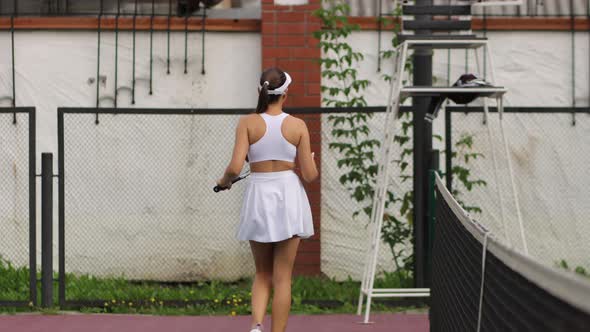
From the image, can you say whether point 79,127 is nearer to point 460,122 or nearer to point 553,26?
point 460,122

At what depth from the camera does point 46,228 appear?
978 cm

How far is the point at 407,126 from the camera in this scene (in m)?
10.1

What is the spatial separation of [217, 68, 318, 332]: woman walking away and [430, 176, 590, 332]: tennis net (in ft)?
3.23

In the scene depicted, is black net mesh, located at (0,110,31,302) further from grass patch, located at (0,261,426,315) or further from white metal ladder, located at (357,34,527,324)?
white metal ladder, located at (357,34,527,324)

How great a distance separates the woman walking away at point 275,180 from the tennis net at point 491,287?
38.7 inches

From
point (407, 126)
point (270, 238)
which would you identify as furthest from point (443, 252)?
point (407, 126)

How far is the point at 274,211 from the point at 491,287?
3634mm

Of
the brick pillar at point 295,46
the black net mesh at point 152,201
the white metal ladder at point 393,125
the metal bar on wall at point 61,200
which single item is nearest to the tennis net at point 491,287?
the white metal ladder at point 393,125

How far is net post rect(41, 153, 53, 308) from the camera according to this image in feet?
31.7

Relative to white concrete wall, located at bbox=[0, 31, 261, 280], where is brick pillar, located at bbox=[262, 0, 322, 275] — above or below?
above

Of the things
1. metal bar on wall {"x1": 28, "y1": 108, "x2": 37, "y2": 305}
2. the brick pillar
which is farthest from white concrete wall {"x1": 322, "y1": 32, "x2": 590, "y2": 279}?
metal bar on wall {"x1": 28, "y1": 108, "x2": 37, "y2": 305}

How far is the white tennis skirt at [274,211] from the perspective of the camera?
709 centimetres

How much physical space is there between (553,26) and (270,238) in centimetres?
538

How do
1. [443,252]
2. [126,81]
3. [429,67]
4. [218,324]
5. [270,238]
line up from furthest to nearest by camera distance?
[126,81], [429,67], [218,324], [270,238], [443,252]
